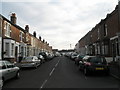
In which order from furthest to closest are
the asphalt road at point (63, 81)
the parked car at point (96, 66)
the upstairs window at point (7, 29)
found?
the upstairs window at point (7, 29), the parked car at point (96, 66), the asphalt road at point (63, 81)

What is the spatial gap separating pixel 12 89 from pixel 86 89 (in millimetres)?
3583

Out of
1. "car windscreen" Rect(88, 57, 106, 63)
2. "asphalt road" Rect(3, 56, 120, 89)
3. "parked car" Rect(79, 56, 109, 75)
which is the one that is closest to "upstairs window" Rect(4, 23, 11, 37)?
"asphalt road" Rect(3, 56, 120, 89)

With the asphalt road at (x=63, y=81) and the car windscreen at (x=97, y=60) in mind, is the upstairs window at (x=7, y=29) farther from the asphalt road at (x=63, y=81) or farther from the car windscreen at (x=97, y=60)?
the car windscreen at (x=97, y=60)

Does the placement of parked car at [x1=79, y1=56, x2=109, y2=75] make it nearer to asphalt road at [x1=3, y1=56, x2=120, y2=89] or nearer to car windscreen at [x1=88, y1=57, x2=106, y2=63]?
car windscreen at [x1=88, y1=57, x2=106, y2=63]

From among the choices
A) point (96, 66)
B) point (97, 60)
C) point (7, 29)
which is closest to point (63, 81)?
point (96, 66)

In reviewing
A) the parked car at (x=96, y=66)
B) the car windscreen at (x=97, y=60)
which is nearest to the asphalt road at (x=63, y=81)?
the parked car at (x=96, y=66)

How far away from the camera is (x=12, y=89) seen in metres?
7.86

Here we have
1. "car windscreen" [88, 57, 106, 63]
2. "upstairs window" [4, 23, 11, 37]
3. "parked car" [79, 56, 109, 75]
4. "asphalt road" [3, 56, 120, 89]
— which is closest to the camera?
"asphalt road" [3, 56, 120, 89]

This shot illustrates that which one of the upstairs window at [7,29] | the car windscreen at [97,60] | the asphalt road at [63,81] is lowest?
the asphalt road at [63,81]

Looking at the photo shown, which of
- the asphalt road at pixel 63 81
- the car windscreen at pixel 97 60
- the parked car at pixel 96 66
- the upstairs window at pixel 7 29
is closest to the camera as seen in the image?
the asphalt road at pixel 63 81

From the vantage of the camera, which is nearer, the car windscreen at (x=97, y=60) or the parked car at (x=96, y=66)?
the parked car at (x=96, y=66)

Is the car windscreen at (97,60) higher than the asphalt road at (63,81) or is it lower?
higher

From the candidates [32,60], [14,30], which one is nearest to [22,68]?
[32,60]

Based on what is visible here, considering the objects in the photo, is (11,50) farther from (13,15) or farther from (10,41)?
(13,15)
